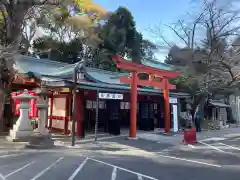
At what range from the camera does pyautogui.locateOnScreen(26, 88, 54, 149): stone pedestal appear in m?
11.5

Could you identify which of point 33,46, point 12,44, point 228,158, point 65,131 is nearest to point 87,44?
point 33,46

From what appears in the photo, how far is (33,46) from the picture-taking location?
29938 mm

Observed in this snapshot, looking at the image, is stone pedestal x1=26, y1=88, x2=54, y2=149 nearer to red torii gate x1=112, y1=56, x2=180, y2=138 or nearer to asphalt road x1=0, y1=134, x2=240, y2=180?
asphalt road x1=0, y1=134, x2=240, y2=180

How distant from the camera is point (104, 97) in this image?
539 inches

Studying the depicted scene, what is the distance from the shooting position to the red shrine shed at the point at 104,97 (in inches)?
570

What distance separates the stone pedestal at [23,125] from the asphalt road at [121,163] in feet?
9.49

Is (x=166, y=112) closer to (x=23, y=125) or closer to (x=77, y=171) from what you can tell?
(x=23, y=125)

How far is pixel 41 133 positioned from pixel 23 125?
208 centimetres

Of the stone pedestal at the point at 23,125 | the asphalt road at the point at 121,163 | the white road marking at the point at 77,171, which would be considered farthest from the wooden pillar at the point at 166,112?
the white road marking at the point at 77,171

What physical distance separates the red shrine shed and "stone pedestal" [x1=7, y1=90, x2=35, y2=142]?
126 centimetres

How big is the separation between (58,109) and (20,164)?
8.47 m

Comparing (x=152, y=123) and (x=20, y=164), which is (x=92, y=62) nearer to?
(x=152, y=123)

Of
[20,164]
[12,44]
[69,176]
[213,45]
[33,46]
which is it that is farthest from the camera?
[33,46]

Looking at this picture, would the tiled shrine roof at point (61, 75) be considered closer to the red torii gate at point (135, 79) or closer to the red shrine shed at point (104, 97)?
the red shrine shed at point (104, 97)
